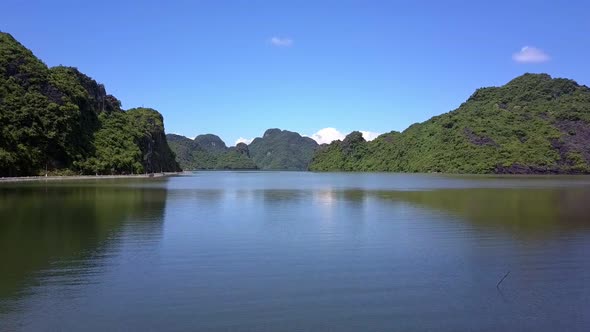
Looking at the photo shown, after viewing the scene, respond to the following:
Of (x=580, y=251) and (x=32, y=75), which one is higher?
(x=32, y=75)

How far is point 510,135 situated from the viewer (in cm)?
13662

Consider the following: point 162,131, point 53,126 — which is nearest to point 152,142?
point 162,131

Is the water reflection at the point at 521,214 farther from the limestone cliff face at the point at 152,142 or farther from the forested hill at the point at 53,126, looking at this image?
the limestone cliff face at the point at 152,142

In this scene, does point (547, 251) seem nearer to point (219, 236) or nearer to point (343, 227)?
point (343, 227)

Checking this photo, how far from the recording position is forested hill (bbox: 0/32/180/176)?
64.8m

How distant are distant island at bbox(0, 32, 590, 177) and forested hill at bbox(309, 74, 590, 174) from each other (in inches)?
11.4

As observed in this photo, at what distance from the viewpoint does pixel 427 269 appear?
37.9ft

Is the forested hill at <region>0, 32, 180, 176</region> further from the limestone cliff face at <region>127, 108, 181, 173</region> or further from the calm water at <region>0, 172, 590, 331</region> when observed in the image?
the calm water at <region>0, 172, 590, 331</region>

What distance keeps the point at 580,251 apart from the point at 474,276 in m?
4.99

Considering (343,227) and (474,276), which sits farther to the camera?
(343,227)

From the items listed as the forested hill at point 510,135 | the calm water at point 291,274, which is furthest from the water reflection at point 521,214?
the forested hill at point 510,135

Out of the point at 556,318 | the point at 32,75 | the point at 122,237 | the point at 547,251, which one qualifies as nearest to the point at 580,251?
the point at 547,251

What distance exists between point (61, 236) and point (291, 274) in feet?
28.5

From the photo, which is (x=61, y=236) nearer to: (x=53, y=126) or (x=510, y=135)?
(x=53, y=126)
